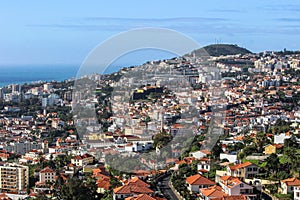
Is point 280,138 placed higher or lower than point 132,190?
higher

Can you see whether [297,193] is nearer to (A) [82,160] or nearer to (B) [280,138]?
(B) [280,138]

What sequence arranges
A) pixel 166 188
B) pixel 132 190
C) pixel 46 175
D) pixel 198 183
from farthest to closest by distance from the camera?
pixel 46 175, pixel 166 188, pixel 198 183, pixel 132 190

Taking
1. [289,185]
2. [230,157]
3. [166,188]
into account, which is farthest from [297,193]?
[230,157]

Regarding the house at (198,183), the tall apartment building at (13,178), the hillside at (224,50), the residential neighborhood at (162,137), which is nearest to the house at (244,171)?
the residential neighborhood at (162,137)

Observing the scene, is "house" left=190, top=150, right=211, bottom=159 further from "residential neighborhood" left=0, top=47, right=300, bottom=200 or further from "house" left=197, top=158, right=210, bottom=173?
"house" left=197, top=158, right=210, bottom=173

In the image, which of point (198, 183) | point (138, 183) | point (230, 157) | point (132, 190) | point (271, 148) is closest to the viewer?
point (132, 190)

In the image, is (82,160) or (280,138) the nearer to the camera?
(280,138)

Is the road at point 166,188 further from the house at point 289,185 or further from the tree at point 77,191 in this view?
the house at point 289,185
